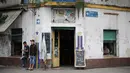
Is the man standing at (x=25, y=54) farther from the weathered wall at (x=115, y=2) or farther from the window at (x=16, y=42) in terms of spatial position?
the weathered wall at (x=115, y=2)

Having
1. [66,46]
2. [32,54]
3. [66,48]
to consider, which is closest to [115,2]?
[66,46]

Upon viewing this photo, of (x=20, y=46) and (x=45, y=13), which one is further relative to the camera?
(x=20, y=46)

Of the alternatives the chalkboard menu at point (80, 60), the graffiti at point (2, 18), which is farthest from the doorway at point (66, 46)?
the graffiti at point (2, 18)

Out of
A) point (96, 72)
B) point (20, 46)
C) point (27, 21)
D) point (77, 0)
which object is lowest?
point (96, 72)

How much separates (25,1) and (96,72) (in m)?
6.79

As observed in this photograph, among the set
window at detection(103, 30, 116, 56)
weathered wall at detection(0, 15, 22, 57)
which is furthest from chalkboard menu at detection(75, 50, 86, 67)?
weathered wall at detection(0, 15, 22, 57)

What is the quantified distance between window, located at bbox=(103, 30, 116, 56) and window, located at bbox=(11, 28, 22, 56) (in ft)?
19.0

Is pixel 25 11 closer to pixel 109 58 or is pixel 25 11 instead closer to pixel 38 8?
pixel 38 8

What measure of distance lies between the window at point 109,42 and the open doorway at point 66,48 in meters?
2.36

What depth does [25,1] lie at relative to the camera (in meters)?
19.3

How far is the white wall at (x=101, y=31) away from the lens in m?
18.6

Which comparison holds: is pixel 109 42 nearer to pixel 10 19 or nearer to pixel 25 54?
pixel 25 54

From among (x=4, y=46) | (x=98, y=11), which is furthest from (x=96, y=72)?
(x=4, y=46)

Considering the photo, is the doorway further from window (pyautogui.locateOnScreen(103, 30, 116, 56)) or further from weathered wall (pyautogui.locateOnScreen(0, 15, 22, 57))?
weathered wall (pyautogui.locateOnScreen(0, 15, 22, 57))
